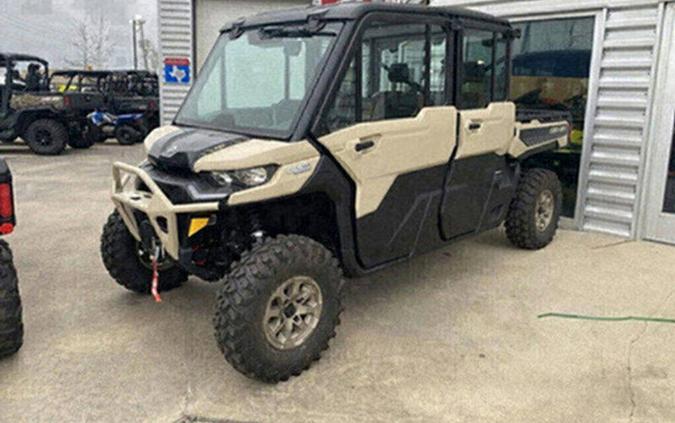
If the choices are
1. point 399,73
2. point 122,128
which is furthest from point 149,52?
point 399,73

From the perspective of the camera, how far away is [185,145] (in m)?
3.07

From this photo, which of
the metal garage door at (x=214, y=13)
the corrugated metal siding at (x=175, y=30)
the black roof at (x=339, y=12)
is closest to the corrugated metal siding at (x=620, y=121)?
the black roof at (x=339, y=12)

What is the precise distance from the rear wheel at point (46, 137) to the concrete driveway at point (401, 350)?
282 inches

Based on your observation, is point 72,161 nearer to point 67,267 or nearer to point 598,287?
point 67,267

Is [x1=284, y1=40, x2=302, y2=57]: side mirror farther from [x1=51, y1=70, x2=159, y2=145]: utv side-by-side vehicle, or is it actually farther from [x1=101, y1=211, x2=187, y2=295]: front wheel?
[x1=51, y1=70, x2=159, y2=145]: utv side-by-side vehicle

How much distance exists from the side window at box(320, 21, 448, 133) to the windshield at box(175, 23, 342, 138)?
20 centimetres

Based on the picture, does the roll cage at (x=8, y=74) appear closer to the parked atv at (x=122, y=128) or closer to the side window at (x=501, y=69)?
the parked atv at (x=122, y=128)

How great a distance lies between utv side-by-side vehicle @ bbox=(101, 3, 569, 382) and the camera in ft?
9.50

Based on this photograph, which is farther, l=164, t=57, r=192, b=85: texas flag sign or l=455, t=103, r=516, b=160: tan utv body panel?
l=164, t=57, r=192, b=85: texas flag sign

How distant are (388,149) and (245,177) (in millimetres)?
936

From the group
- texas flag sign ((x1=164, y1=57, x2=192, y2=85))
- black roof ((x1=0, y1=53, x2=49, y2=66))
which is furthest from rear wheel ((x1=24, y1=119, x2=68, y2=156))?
texas flag sign ((x1=164, y1=57, x2=192, y2=85))

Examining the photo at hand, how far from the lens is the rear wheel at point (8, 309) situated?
3012mm

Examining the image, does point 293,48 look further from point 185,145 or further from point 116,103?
point 116,103

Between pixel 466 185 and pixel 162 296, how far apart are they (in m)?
2.29
